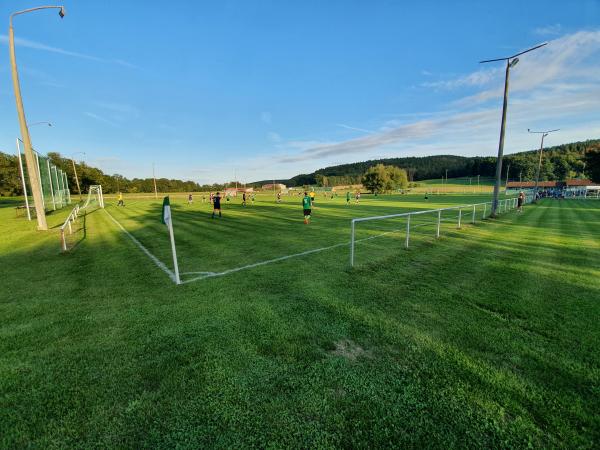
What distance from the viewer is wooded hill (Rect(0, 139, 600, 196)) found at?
71475mm

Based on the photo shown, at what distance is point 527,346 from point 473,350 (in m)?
0.75

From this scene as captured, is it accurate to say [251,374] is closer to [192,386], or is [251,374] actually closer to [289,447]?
[192,386]

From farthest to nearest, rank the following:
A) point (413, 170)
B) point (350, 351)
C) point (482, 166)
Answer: point (413, 170) < point (482, 166) < point (350, 351)

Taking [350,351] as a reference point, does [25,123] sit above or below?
above

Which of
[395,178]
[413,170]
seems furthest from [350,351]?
[413,170]

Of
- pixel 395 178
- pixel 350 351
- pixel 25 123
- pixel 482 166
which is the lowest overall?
pixel 350 351

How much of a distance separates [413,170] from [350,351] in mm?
171996

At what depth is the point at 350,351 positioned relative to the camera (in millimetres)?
3475

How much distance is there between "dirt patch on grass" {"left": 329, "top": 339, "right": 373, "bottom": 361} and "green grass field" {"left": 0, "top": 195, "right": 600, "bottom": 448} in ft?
0.07

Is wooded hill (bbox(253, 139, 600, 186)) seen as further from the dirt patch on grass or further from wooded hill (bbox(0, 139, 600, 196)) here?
the dirt patch on grass

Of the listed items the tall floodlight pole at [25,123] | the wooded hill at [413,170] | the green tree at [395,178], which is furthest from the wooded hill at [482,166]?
the tall floodlight pole at [25,123]

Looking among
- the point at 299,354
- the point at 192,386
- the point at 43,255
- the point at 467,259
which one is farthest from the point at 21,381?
the point at 467,259

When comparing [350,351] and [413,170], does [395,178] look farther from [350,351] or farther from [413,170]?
[350,351]

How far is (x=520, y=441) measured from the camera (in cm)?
218
